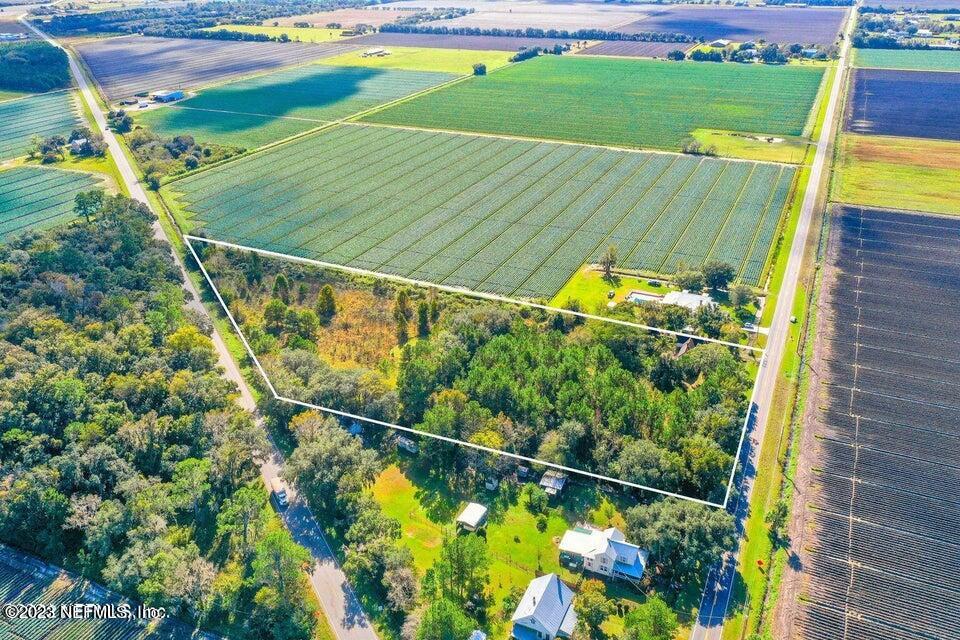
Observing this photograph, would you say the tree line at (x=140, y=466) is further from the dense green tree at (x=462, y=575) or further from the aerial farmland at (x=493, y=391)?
the dense green tree at (x=462, y=575)

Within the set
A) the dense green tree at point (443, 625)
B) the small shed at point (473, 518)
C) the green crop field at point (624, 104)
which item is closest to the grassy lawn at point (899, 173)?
the green crop field at point (624, 104)

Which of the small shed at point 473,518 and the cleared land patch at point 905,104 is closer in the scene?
the small shed at point 473,518

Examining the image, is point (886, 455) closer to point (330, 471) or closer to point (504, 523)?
point (504, 523)

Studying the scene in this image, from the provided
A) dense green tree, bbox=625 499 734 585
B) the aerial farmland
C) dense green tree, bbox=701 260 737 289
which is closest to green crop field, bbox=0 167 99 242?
the aerial farmland

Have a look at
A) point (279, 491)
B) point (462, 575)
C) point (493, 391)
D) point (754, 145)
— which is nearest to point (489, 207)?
point (493, 391)

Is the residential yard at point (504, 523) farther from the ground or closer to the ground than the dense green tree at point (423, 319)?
closer to the ground
